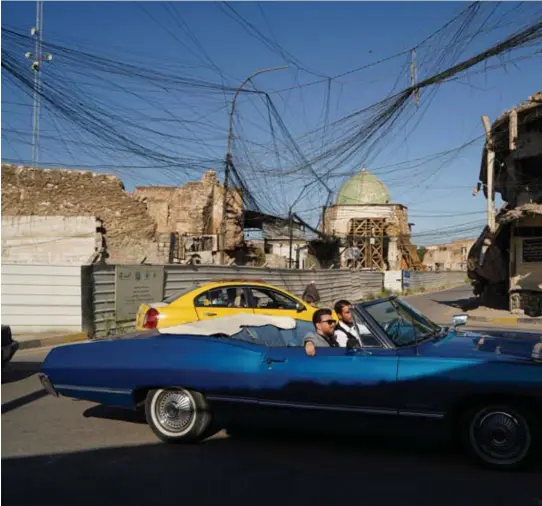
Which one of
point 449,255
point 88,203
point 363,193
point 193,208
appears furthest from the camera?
point 449,255

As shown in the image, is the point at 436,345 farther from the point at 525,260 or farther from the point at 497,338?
the point at 525,260

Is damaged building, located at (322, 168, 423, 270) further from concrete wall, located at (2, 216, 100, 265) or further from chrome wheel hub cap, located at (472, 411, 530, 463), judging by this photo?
chrome wheel hub cap, located at (472, 411, 530, 463)

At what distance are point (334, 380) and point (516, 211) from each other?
1528cm

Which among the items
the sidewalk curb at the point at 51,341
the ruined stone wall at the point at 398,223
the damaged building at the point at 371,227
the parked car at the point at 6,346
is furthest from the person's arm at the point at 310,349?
the ruined stone wall at the point at 398,223

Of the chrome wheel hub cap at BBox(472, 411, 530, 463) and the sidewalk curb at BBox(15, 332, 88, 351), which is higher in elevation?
the chrome wheel hub cap at BBox(472, 411, 530, 463)

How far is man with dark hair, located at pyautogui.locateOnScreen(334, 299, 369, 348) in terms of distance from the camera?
15.6 ft

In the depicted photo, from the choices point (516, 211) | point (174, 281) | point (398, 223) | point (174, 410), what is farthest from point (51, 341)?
point (398, 223)

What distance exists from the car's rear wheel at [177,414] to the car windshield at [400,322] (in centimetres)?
164

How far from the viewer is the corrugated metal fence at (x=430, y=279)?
43656 mm

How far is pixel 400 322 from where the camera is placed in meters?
5.13

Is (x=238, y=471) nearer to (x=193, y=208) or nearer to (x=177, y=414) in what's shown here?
(x=177, y=414)

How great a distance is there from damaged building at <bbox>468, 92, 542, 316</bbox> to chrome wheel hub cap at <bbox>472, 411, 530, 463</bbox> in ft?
48.5

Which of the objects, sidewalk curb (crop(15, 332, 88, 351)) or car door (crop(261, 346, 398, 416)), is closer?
car door (crop(261, 346, 398, 416))

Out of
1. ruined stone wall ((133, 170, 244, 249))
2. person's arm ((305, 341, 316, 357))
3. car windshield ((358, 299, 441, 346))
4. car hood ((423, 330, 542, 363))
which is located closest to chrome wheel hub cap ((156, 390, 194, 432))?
person's arm ((305, 341, 316, 357))
